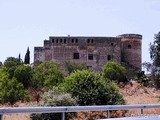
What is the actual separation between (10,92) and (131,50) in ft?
195

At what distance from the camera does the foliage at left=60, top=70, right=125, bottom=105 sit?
748 inches

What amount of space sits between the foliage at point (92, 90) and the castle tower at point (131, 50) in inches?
3279

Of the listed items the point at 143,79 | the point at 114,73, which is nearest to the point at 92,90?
the point at 143,79

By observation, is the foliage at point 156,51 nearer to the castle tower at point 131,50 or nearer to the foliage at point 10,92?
the foliage at point 10,92

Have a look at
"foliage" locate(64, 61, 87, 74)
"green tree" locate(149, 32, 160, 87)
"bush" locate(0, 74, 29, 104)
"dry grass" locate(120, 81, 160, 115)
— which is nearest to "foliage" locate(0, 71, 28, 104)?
"bush" locate(0, 74, 29, 104)

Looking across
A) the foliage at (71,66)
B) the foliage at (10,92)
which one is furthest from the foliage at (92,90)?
the foliage at (71,66)

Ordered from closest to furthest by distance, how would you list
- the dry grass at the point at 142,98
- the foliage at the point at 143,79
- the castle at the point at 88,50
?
the dry grass at the point at 142,98, the foliage at the point at 143,79, the castle at the point at 88,50

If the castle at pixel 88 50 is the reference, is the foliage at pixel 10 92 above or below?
below

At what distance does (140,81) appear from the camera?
80062mm

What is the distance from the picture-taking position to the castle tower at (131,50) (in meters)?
103

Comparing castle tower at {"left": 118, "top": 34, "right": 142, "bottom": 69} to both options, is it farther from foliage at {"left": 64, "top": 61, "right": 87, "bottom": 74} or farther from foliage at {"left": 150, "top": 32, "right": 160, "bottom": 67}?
foliage at {"left": 150, "top": 32, "right": 160, "bottom": 67}

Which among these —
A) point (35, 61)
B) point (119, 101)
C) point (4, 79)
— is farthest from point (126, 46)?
point (119, 101)

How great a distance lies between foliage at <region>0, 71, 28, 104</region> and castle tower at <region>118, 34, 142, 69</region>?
54356mm

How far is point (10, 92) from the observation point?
4762cm
